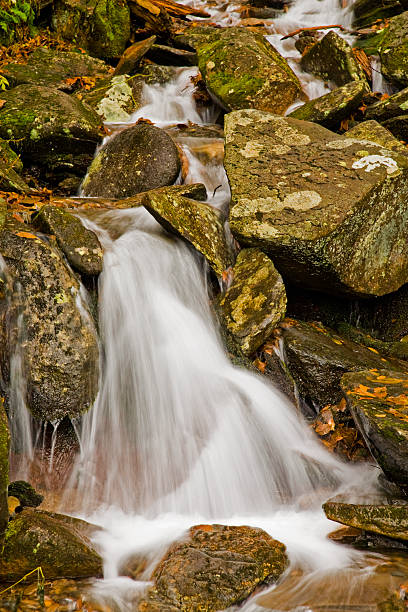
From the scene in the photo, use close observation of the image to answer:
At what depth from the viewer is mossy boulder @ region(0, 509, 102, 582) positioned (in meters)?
2.77

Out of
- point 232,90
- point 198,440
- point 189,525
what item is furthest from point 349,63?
point 189,525

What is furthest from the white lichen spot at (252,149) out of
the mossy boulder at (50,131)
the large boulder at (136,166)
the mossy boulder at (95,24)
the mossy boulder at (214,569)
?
the mossy boulder at (95,24)

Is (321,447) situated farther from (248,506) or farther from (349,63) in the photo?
(349,63)

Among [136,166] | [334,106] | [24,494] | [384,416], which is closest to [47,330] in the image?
[24,494]

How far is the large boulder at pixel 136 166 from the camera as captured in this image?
257 inches

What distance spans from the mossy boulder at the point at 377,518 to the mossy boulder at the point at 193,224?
264 centimetres

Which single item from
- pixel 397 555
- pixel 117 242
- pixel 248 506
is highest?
pixel 117 242

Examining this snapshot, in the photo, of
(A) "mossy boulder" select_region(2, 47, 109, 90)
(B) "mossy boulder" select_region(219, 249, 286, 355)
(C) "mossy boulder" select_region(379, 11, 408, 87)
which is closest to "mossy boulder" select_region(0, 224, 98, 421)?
(B) "mossy boulder" select_region(219, 249, 286, 355)

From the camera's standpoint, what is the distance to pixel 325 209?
16.6 feet

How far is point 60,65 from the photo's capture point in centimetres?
948

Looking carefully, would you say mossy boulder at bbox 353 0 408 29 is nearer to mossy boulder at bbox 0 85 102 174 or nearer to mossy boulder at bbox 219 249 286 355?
mossy boulder at bbox 0 85 102 174

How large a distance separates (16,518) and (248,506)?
1.77m

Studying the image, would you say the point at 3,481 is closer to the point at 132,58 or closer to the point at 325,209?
the point at 325,209

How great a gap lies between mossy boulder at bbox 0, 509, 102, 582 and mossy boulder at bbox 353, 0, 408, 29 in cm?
1235
